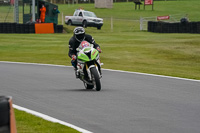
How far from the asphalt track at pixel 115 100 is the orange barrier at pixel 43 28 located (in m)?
21.8

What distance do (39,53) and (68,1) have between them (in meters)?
64.6

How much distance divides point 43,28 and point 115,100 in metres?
28.3

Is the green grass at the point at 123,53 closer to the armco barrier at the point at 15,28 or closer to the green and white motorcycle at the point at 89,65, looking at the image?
the armco barrier at the point at 15,28

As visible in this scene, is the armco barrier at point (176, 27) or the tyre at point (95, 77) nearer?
the tyre at point (95, 77)

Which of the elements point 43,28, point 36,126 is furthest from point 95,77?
point 43,28

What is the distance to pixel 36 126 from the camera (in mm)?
7242

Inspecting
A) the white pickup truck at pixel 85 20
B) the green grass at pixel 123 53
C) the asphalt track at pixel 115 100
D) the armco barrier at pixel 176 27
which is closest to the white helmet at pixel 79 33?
the asphalt track at pixel 115 100

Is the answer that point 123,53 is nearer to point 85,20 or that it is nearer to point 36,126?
point 36,126

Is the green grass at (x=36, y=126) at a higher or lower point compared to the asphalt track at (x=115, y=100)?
higher

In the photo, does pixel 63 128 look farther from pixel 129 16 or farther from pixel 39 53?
pixel 129 16

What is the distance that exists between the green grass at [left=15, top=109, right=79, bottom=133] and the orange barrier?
1172 inches

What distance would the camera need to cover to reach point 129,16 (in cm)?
6356

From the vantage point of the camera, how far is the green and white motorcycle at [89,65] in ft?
37.2

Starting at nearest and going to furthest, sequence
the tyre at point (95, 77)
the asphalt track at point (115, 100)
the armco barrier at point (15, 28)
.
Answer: the asphalt track at point (115, 100) → the tyre at point (95, 77) → the armco barrier at point (15, 28)
